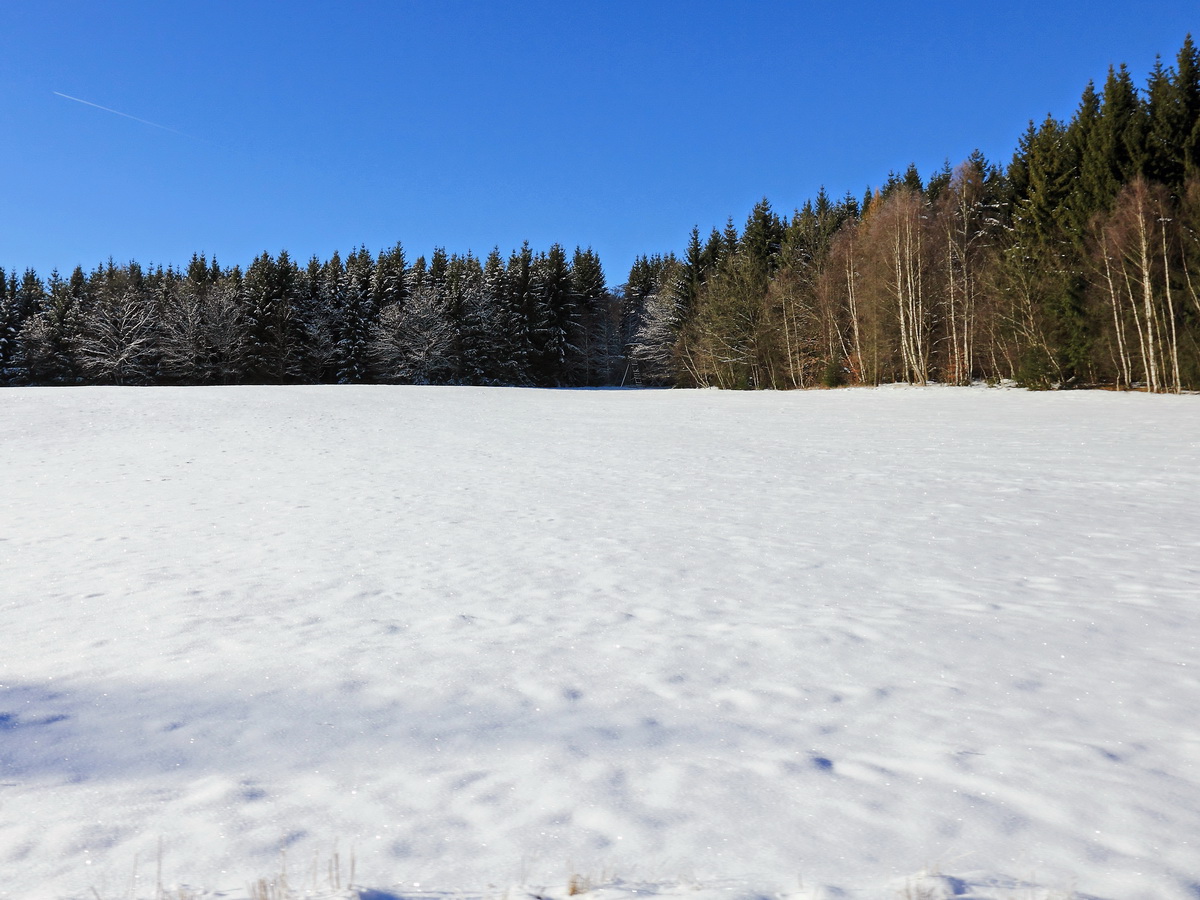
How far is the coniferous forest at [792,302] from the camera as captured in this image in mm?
25188

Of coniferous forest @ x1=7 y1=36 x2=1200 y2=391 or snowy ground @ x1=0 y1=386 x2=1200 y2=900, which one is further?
coniferous forest @ x1=7 y1=36 x2=1200 y2=391

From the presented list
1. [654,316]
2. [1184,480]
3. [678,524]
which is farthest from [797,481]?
[654,316]

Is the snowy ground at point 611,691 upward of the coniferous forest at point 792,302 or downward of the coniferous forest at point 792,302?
downward

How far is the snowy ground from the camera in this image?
213 centimetres

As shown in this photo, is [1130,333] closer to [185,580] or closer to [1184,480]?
[1184,480]

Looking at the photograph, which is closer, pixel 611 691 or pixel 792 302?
pixel 611 691

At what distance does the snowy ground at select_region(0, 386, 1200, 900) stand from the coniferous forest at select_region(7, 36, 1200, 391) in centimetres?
2117

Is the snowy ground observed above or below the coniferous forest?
below

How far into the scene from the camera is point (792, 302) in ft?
129

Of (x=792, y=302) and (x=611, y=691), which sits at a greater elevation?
(x=792, y=302)

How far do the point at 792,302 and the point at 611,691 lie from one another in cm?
3902

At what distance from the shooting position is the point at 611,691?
11.5ft

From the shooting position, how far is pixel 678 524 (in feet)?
25.3

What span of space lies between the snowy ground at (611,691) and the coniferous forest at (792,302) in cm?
2117
